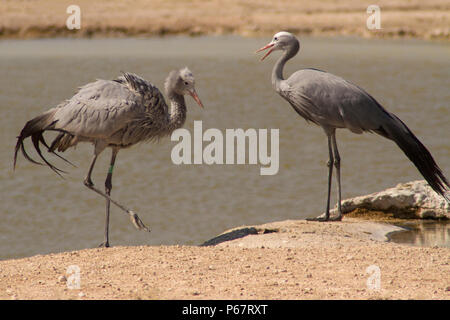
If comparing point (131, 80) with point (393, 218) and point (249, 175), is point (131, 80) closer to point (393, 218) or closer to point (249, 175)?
point (393, 218)

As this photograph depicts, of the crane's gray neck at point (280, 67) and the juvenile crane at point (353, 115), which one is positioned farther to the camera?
the crane's gray neck at point (280, 67)

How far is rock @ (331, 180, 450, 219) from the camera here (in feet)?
32.6

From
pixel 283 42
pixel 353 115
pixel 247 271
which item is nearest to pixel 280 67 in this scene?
pixel 283 42

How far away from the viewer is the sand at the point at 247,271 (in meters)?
6.21

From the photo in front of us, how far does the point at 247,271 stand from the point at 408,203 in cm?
386

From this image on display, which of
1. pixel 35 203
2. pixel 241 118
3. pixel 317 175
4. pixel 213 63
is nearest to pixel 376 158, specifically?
pixel 317 175

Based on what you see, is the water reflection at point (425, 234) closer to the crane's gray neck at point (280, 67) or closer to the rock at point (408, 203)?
the rock at point (408, 203)

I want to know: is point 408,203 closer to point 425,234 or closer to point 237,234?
point 425,234

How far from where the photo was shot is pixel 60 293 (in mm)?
6219

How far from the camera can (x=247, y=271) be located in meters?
6.79

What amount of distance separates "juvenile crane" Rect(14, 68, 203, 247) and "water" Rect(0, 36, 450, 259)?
5.83 ft

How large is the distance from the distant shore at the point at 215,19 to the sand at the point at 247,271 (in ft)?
79.4

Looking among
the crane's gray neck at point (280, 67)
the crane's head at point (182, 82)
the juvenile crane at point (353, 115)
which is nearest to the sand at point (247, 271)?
the juvenile crane at point (353, 115)

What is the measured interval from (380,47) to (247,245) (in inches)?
937
